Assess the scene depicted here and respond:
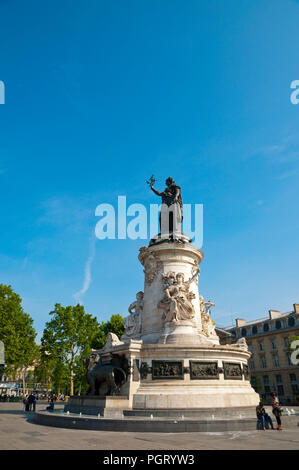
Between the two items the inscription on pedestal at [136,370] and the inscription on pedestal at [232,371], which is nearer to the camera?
the inscription on pedestal at [136,370]

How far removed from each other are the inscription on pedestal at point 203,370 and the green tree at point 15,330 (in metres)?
30.4

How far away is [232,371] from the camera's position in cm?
1881

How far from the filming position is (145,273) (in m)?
23.6

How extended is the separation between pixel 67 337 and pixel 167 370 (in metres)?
33.3

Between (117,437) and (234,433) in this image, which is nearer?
(117,437)

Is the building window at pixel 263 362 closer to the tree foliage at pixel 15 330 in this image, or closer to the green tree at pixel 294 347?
the green tree at pixel 294 347

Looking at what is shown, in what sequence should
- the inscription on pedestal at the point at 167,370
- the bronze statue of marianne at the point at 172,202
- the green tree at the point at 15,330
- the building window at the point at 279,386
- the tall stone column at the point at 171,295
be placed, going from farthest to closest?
the building window at the point at 279,386, the green tree at the point at 15,330, the bronze statue of marianne at the point at 172,202, the tall stone column at the point at 171,295, the inscription on pedestal at the point at 167,370

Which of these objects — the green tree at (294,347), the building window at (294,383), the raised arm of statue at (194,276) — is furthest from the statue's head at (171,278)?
the building window at (294,383)

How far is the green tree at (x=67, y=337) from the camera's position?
4622 centimetres

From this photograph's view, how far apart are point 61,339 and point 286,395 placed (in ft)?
121

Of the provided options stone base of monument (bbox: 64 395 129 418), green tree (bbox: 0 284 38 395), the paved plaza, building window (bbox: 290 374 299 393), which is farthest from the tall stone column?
building window (bbox: 290 374 299 393)

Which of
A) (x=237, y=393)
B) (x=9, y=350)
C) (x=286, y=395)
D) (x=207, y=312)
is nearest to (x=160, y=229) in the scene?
(x=207, y=312)

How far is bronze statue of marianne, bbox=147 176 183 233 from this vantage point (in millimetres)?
25469
